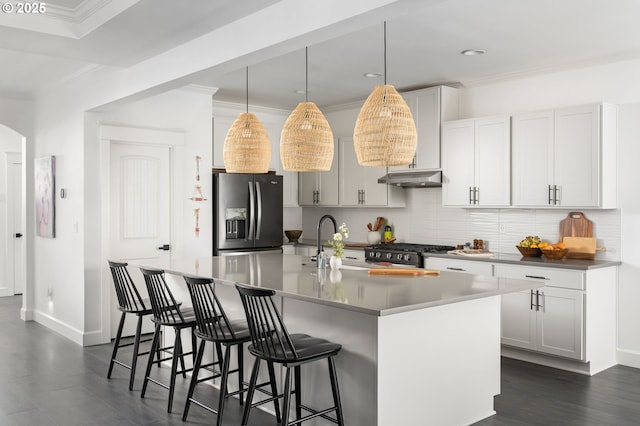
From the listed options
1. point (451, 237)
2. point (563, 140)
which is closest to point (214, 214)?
point (451, 237)

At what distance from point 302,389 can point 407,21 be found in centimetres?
266

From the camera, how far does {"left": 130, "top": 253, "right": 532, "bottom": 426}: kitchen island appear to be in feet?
9.78

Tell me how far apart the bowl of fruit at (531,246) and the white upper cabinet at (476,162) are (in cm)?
42

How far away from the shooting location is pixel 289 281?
3521 millimetres

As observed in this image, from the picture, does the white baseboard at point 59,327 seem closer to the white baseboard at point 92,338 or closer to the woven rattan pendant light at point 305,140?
the white baseboard at point 92,338

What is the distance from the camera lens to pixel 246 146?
4.61 meters

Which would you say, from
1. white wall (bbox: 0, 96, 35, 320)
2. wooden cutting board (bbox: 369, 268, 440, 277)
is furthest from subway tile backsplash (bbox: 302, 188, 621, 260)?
white wall (bbox: 0, 96, 35, 320)

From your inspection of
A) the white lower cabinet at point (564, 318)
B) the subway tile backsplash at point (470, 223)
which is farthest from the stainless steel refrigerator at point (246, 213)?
the white lower cabinet at point (564, 318)

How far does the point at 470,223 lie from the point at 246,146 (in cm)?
281

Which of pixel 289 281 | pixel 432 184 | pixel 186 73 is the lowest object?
pixel 289 281

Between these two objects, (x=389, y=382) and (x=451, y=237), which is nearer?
(x=389, y=382)

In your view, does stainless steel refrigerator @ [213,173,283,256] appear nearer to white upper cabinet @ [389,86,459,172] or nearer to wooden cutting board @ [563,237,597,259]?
white upper cabinet @ [389,86,459,172]

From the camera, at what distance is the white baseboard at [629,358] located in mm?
4875

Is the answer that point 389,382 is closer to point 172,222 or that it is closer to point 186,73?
point 186,73
